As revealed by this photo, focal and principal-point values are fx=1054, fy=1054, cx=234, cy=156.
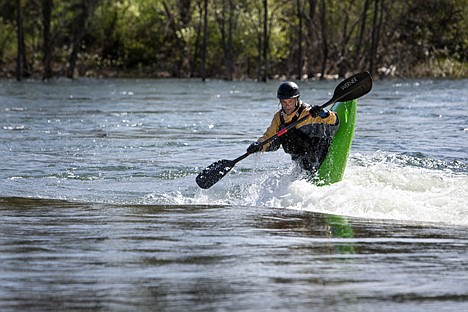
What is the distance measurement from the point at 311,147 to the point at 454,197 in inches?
69.3

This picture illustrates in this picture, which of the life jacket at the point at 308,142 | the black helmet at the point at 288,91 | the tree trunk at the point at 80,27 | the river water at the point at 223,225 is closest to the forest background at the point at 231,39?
the tree trunk at the point at 80,27

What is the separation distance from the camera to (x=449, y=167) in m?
13.7

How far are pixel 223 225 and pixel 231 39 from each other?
4188 cm

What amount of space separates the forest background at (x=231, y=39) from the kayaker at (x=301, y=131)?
117 feet

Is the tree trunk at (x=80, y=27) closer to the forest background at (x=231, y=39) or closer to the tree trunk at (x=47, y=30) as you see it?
the forest background at (x=231, y=39)

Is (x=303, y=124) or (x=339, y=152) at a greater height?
(x=303, y=124)

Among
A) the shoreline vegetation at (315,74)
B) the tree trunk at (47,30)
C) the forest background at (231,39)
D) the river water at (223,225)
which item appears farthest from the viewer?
the forest background at (231,39)

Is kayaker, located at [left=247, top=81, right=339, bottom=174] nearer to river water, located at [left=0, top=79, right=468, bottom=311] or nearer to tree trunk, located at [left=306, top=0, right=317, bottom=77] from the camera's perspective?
river water, located at [left=0, top=79, right=468, bottom=311]

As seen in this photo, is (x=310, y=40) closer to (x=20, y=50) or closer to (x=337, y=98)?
(x=20, y=50)

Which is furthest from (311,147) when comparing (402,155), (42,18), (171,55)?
(171,55)

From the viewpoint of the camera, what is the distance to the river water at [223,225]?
18.5ft

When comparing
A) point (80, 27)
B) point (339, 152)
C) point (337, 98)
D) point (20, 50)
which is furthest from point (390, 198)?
point (80, 27)

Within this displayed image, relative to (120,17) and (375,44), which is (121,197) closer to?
(375,44)

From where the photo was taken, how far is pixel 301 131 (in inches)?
428
